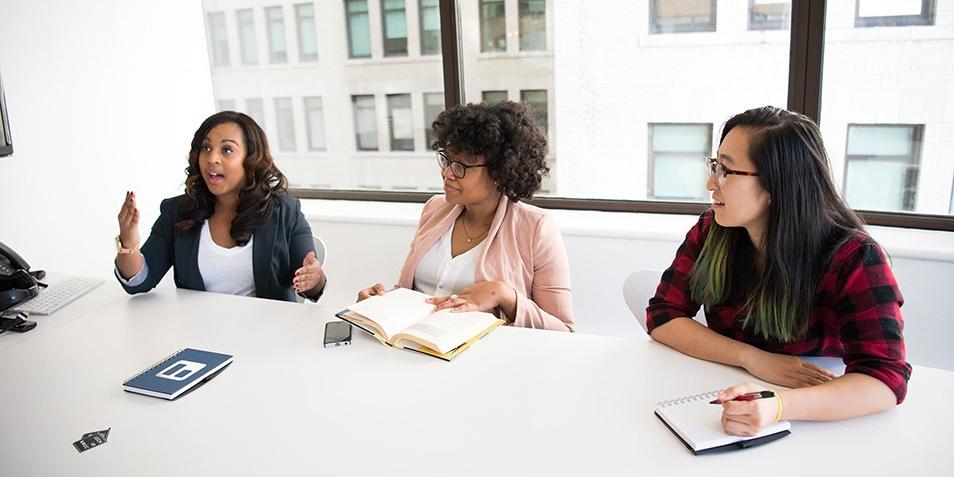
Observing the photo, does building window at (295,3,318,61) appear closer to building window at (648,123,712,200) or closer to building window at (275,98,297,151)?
building window at (275,98,297,151)

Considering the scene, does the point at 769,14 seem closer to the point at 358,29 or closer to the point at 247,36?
the point at 358,29

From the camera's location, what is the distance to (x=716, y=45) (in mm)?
2867

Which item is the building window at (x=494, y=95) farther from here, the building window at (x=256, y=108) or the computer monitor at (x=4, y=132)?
the computer monitor at (x=4, y=132)

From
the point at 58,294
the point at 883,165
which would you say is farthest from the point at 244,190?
the point at 883,165

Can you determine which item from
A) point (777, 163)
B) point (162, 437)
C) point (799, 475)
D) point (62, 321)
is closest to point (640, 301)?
point (777, 163)

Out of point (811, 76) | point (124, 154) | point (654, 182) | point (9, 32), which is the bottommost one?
point (654, 182)

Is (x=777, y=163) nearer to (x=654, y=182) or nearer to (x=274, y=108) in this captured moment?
(x=654, y=182)

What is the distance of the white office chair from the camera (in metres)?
1.90

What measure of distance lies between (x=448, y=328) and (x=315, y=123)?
101 inches

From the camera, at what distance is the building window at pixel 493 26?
3262 mm

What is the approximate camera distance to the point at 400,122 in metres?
3.69

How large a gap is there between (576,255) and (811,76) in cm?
119

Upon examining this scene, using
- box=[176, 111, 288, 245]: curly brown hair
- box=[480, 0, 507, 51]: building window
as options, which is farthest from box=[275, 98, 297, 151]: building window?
box=[176, 111, 288, 245]: curly brown hair

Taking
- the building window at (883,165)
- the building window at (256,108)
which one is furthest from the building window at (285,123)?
the building window at (883,165)
